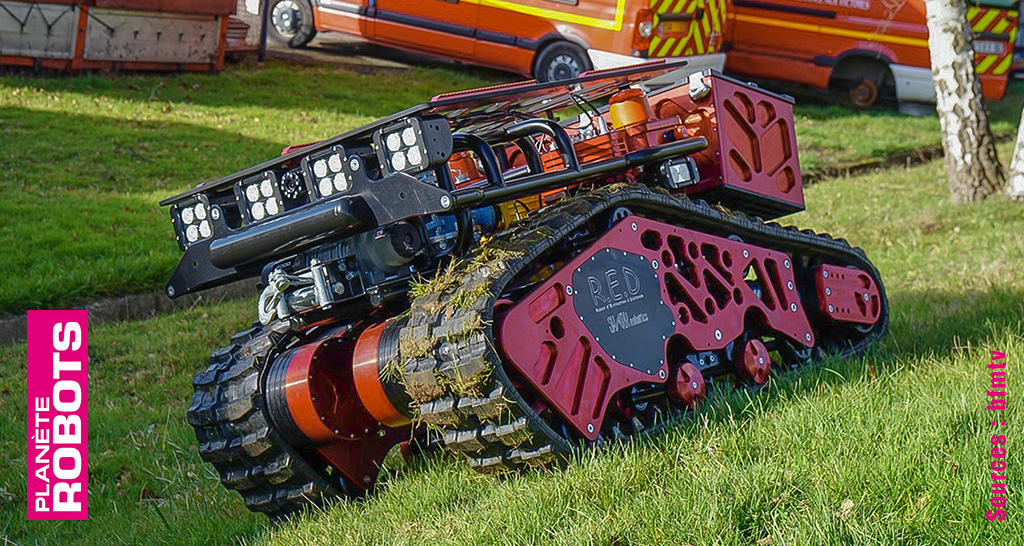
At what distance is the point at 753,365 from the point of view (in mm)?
5285

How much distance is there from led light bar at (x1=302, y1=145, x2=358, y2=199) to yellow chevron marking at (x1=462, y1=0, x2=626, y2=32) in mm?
12221

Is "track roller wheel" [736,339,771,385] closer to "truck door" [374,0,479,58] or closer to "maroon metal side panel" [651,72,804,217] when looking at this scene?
"maroon metal side panel" [651,72,804,217]

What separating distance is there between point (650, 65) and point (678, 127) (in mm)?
503

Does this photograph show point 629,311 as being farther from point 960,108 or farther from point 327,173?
point 960,108

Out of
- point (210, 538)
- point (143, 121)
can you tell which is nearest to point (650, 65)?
point (210, 538)

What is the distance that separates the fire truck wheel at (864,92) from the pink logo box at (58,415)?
1367 cm

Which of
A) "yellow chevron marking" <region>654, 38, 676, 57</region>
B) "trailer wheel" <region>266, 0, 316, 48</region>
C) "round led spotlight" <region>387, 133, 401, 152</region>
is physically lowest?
"round led spotlight" <region>387, 133, 401, 152</region>

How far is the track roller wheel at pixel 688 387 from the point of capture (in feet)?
15.9

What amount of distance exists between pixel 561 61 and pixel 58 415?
11.7 meters

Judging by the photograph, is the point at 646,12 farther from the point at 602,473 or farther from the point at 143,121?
the point at 602,473

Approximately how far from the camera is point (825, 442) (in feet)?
13.3

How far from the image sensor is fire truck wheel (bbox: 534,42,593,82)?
55.3 ft

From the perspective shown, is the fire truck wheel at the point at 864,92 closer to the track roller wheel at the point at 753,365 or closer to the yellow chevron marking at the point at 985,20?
the yellow chevron marking at the point at 985,20

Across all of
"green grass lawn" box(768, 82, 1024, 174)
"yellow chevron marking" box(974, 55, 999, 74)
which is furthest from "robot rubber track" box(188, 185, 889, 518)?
"yellow chevron marking" box(974, 55, 999, 74)
